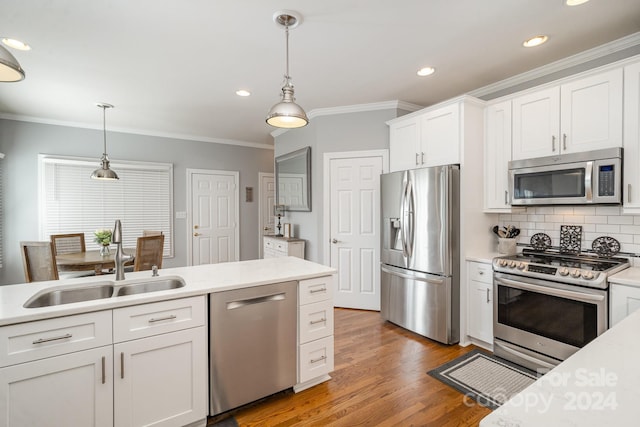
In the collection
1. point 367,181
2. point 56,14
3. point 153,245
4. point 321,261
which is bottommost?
point 321,261

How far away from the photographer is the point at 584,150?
233 centimetres

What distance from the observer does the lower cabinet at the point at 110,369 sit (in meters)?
1.35

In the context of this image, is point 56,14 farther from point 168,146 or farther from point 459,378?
point 459,378

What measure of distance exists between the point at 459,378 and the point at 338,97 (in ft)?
10.2

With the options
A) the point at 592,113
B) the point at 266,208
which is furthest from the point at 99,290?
A: the point at 266,208

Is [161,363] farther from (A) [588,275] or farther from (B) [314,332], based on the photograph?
(A) [588,275]

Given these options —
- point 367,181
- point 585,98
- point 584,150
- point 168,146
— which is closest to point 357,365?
point 367,181

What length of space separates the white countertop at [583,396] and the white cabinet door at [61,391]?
1745 mm

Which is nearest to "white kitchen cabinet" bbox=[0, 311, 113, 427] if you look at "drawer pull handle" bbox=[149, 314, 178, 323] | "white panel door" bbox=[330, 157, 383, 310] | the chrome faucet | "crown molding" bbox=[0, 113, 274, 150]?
"drawer pull handle" bbox=[149, 314, 178, 323]

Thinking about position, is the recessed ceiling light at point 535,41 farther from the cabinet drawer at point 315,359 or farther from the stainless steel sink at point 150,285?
the stainless steel sink at point 150,285

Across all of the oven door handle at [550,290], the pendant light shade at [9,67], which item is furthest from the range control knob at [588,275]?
the pendant light shade at [9,67]

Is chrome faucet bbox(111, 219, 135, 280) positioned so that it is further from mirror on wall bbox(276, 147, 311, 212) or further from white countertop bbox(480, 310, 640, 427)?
mirror on wall bbox(276, 147, 311, 212)

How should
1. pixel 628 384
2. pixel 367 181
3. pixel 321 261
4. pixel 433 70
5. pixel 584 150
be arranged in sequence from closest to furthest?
pixel 628 384 < pixel 584 150 < pixel 433 70 < pixel 367 181 < pixel 321 261

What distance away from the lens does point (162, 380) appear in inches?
64.9
